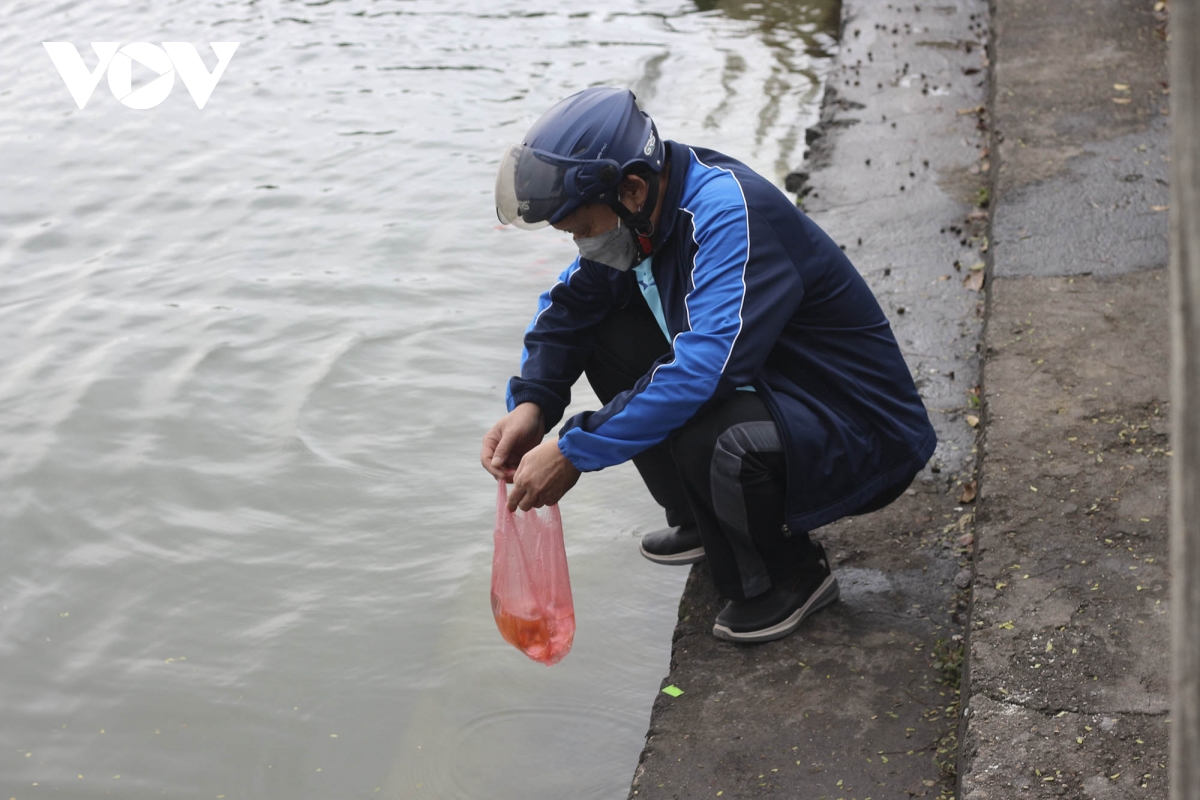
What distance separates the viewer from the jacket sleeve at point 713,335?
8.48 feet

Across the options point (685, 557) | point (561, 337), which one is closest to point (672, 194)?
point (561, 337)

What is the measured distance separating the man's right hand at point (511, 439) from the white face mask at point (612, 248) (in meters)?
0.44

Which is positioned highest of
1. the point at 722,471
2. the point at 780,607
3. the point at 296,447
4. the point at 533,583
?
the point at 722,471

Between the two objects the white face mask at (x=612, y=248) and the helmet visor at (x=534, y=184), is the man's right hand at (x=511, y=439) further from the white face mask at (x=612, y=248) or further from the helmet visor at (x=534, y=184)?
the helmet visor at (x=534, y=184)

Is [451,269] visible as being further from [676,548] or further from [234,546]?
[676,548]

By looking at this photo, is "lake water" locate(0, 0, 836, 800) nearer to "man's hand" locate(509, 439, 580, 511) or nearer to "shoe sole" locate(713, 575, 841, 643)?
"shoe sole" locate(713, 575, 841, 643)

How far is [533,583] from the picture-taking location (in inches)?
119

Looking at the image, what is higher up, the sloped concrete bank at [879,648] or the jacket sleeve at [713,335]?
the jacket sleeve at [713,335]

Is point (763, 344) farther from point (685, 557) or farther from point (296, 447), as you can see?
point (296, 447)

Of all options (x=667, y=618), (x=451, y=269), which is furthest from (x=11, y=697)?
(x=451, y=269)

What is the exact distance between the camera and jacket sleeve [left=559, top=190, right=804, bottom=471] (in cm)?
259

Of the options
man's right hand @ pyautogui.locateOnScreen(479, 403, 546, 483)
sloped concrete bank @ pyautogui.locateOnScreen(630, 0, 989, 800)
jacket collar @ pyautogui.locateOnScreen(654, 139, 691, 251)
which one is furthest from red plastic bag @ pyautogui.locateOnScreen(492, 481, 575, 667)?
jacket collar @ pyautogui.locateOnScreen(654, 139, 691, 251)

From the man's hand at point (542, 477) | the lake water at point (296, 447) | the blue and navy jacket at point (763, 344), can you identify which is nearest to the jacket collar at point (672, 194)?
the blue and navy jacket at point (763, 344)

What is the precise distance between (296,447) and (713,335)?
2.48 m
